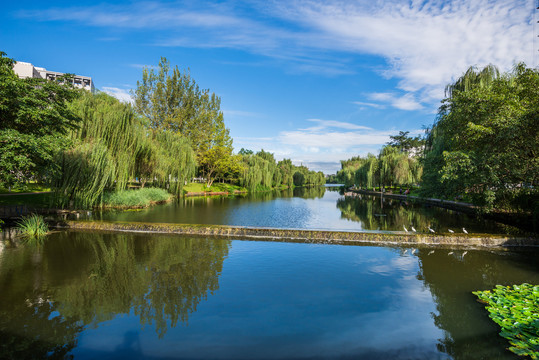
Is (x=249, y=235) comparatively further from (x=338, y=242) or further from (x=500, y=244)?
(x=500, y=244)

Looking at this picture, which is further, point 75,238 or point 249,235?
point 249,235

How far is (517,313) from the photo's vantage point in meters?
5.98

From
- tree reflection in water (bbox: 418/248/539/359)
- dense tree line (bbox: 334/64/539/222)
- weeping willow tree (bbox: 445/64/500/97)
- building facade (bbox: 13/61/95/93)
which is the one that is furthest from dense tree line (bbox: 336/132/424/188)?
building facade (bbox: 13/61/95/93)

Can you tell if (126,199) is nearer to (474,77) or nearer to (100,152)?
(100,152)

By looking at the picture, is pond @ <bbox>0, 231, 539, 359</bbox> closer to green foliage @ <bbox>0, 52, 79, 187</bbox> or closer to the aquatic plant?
the aquatic plant

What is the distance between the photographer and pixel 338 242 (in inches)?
532

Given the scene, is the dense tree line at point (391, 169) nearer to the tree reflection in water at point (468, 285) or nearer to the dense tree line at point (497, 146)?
the dense tree line at point (497, 146)

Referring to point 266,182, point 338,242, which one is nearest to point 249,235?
point 338,242

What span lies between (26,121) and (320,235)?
1318 cm

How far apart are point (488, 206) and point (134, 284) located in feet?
51.5

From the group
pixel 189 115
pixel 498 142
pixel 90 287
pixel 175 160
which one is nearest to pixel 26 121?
pixel 90 287

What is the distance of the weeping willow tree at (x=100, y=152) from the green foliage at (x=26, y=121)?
2.11 m

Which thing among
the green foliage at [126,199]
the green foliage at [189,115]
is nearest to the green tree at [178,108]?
the green foliage at [189,115]

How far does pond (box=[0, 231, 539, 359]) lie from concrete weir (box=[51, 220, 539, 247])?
1307mm
